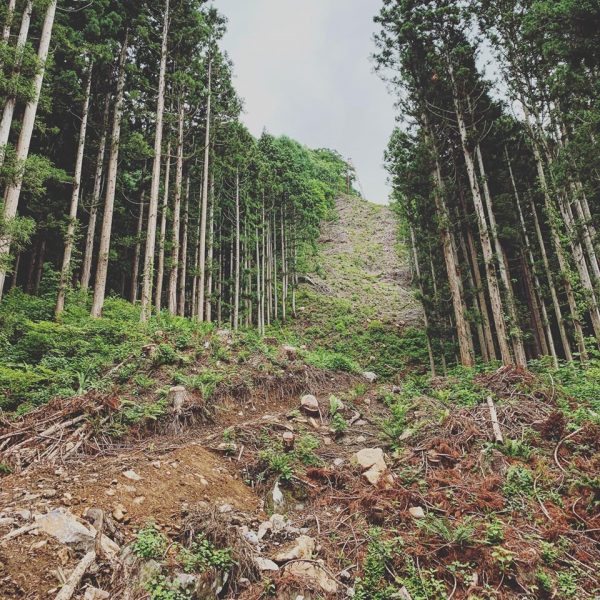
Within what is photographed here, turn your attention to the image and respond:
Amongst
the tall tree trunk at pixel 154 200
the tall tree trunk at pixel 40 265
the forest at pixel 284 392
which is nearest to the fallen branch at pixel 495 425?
the forest at pixel 284 392

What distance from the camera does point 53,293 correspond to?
14.3 metres

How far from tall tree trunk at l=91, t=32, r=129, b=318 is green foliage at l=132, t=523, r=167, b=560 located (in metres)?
11.3

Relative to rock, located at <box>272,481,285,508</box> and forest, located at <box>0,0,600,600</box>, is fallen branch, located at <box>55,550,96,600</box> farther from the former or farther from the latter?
rock, located at <box>272,481,285,508</box>

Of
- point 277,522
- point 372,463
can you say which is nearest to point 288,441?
point 372,463

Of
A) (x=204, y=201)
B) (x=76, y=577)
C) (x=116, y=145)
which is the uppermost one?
(x=116, y=145)

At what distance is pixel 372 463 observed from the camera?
6055 mm

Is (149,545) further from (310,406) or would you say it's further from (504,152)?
(504,152)

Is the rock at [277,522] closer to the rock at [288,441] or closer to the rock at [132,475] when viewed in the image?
the rock at [288,441]

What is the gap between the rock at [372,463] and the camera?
18.7ft

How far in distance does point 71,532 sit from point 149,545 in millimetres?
736

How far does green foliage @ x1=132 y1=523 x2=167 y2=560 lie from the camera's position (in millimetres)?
3592

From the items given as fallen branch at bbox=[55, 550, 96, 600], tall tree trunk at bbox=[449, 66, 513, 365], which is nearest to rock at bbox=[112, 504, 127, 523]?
fallen branch at bbox=[55, 550, 96, 600]

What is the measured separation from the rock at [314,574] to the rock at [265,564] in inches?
5.1

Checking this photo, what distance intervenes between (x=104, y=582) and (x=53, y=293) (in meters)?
13.9
